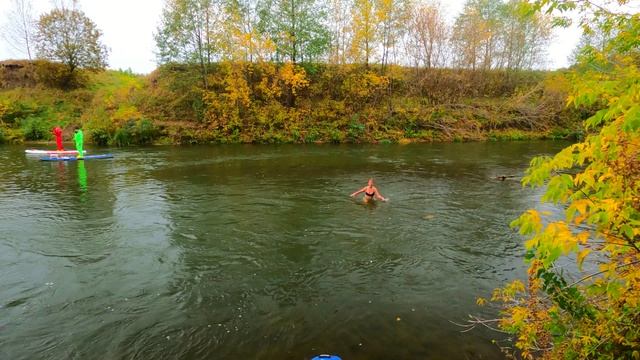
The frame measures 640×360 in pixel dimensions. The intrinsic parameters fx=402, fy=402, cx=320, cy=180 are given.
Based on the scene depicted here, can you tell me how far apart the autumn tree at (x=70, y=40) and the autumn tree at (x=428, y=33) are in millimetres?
32471

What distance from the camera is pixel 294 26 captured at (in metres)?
39.7

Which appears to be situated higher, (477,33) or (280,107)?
(477,33)

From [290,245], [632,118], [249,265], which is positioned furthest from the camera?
[290,245]

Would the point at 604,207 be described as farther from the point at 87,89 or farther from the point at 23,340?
the point at 87,89

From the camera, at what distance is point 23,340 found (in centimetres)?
658

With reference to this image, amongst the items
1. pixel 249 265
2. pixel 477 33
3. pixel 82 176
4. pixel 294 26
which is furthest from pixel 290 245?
pixel 477 33

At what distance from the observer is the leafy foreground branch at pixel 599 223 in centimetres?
334

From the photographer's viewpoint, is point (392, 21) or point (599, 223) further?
point (392, 21)

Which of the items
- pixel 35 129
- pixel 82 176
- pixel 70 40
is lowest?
pixel 82 176

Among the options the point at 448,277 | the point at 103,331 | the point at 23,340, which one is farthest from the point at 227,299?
the point at 448,277

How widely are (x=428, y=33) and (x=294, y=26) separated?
47.5 ft

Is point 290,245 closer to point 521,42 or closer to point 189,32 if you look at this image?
point 189,32

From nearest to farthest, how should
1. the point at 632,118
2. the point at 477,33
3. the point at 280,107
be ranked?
the point at 632,118, the point at 280,107, the point at 477,33

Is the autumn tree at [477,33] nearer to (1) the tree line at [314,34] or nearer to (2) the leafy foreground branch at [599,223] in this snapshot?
(1) the tree line at [314,34]
